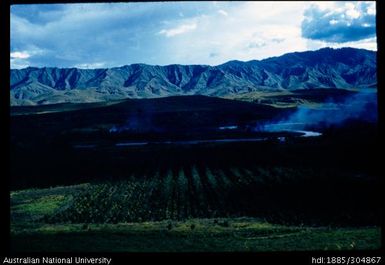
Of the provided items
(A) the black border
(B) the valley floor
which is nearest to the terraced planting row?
(B) the valley floor

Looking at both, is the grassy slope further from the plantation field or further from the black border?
the black border

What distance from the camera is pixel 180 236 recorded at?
47.2 feet

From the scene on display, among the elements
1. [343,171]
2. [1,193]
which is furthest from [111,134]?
[1,193]

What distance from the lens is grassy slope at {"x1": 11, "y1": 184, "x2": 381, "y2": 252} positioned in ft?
41.0

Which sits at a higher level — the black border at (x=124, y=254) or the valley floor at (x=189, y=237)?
the black border at (x=124, y=254)

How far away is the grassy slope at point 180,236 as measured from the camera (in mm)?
12486

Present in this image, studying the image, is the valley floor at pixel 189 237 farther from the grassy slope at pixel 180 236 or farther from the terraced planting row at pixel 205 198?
the terraced planting row at pixel 205 198

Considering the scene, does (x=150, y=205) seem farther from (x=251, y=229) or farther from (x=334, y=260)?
(x=334, y=260)

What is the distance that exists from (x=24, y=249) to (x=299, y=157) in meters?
20.5

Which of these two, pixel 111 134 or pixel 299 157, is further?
pixel 111 134

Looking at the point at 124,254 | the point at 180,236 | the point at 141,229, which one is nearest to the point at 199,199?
the point at 141,229

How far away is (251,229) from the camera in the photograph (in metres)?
15.1

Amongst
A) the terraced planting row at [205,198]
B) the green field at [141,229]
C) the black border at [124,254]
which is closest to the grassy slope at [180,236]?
the green field at [141,229]

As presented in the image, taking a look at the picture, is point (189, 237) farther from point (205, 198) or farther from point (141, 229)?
point (205, 198)
